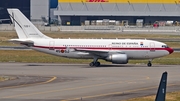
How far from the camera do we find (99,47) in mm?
55375

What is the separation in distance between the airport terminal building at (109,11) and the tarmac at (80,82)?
85.3 m

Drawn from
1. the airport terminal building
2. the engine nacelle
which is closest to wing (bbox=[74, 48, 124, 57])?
the engine nacelle

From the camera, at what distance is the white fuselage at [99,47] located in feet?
182

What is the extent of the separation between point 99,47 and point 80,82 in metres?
14.5

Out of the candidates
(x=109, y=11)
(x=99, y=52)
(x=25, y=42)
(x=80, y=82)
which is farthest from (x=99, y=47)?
(x=109, y=11)

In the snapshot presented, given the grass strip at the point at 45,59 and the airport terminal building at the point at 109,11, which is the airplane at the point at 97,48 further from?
the airport terminal building at the point at 109,11

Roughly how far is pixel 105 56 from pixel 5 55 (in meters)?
15.3

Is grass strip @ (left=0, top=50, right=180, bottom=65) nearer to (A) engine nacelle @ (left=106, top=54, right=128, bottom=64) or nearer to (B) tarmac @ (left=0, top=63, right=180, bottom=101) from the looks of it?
(B) tarmac @ (left=0, top=63, right=180, bottom=101)


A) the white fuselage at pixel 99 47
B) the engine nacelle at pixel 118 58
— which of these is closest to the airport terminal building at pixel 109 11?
the white fuselage at pixel 99 47

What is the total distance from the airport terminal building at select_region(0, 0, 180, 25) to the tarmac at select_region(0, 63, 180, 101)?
85.3 meters

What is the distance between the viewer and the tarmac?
33938 mm

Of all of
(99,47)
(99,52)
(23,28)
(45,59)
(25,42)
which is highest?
(23,28)

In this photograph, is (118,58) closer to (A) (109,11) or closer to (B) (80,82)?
(B) (80,82)

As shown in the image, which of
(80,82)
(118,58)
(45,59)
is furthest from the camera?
(45,59)
